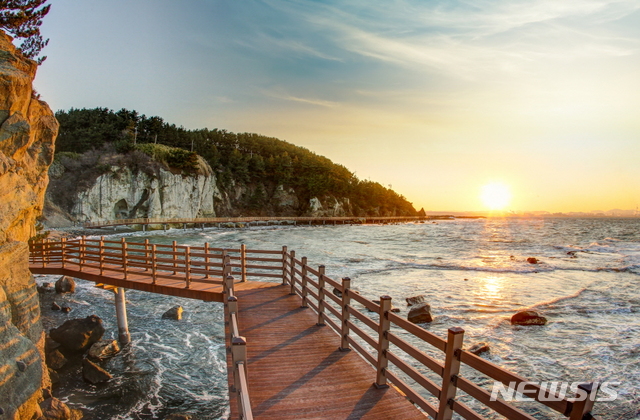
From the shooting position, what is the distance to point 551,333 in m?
14.8

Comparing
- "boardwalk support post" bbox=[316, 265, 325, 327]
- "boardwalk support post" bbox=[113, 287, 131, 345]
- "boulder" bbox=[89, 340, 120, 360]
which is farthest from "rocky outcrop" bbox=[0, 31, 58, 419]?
"boardwalk support post" bbox=[316, 265, 325, 327]

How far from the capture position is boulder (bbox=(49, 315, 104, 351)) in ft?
44.3

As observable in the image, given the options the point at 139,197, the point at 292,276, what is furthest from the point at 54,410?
the point at 139,197

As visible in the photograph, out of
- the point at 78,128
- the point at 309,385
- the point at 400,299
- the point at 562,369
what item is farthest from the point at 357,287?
the point at 78,128

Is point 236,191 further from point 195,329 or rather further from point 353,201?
point 195,329

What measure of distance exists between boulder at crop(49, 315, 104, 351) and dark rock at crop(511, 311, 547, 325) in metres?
17.9

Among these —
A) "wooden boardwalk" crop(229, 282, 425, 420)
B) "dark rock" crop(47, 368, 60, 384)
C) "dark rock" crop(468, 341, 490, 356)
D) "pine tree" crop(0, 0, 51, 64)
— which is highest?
"pine tree" crop(0, 0, 51, 64)

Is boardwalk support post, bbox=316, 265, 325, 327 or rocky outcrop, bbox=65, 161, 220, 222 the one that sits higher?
rocky outcrop, bbox=65, 161, 220, 222

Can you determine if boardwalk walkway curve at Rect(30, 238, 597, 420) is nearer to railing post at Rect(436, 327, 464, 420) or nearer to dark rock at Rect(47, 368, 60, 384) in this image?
railing post at Rect(436, 327, 464, 420)

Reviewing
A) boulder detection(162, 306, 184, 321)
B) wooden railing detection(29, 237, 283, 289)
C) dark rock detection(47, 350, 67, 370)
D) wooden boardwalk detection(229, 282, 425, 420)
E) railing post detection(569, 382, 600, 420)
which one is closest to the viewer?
railing post detection(569, 382, 600, 420)

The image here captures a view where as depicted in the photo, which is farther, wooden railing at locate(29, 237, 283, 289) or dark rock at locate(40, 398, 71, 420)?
wooden railing at locate(29, 237, 283, 289)

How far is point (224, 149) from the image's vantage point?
395ft

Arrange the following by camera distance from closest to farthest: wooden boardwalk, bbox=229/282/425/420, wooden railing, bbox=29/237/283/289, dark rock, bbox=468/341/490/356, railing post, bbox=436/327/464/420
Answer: railing post, bbox=436/327/464/420, wooden boardwalk, bbox=229/282/425/420, dark rock, bbox=468/341/490/356, wooden railing, bbox=29/237/283/289

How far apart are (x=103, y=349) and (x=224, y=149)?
113m
